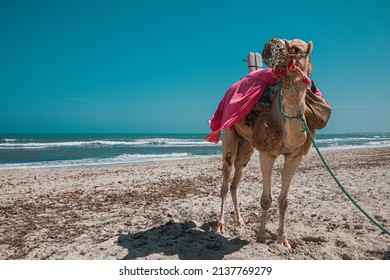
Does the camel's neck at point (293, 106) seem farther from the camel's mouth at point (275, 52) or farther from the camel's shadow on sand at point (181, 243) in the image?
the camel's shadow on sand at point (181, 243)

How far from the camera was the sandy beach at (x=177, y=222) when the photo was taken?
3730 millimetres

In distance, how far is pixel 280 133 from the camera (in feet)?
11.5

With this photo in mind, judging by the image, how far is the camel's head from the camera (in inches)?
104

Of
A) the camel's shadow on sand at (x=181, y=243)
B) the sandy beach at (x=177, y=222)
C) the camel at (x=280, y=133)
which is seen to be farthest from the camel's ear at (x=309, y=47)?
the camel's shadow on sand at (x=181, y=243)

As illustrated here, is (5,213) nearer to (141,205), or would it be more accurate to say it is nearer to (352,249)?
(141,205)

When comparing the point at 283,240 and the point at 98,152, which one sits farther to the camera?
the point at 98,152

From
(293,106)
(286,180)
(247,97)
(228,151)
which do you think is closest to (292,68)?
(293,106)

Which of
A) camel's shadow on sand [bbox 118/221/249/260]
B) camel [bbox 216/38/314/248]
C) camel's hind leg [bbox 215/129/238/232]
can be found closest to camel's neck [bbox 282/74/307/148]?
camel [bbox 216/38/314/248]

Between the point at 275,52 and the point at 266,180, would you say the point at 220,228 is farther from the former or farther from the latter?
the point at 275,52

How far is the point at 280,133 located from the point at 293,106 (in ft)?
1.67

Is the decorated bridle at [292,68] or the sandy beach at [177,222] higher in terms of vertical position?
the decorated bridle at [292,68]

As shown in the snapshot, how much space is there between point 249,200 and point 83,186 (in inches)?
192

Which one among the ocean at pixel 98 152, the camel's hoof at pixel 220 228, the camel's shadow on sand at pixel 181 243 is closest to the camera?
the camel's shadow on sand at pixel 181 243

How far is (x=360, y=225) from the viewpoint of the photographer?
4543 millimetres
